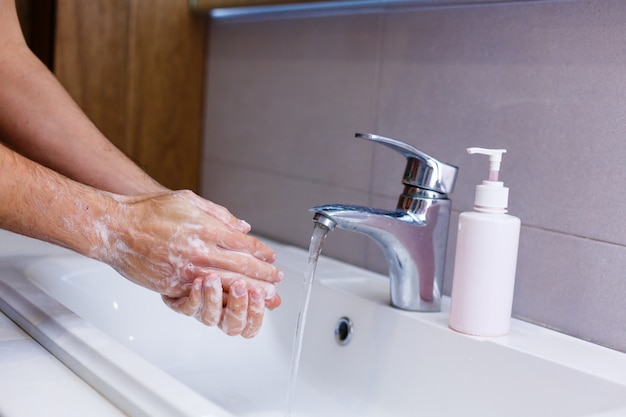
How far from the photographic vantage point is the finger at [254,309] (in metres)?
0.76

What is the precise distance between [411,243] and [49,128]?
1.52ft

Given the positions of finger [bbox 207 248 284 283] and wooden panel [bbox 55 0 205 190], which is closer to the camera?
finger [bbox 207 248 284 283]

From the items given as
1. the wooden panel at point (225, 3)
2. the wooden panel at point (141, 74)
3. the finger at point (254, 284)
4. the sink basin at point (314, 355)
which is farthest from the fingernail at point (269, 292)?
the wooden panel at point (141, 74)

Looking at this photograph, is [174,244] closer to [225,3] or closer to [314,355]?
[314,355]

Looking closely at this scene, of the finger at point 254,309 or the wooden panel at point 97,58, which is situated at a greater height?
the wooden panel at point 97,58

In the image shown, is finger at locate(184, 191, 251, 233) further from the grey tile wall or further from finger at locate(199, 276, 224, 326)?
the grey tile wall

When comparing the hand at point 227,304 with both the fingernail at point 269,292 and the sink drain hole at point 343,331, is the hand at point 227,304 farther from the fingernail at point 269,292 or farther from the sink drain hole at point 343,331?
the sink drain hole at point 343,331

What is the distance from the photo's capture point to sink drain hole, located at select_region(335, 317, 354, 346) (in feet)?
→ 3.13

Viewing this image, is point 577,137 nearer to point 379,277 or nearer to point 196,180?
point 379,277

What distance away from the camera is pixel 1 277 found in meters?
0.90

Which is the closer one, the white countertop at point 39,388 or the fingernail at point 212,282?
the white countertop at point 39,388

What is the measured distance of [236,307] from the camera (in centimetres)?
76

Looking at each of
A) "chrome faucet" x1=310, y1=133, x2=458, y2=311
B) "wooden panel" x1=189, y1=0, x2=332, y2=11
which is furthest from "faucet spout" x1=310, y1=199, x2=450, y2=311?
"wooden panel" x1=189, y1=0, x2=332, y2=11

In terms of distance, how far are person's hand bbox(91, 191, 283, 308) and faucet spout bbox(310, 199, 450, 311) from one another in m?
0.12
